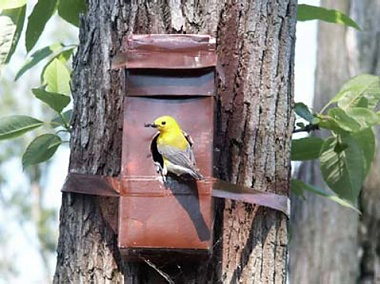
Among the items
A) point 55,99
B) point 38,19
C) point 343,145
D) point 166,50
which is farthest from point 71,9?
point 343,145

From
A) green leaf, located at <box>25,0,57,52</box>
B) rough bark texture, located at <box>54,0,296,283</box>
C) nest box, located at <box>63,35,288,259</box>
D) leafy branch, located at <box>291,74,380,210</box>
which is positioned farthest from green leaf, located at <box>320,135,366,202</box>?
green leaf, located at <box>25,0,57,52</box>

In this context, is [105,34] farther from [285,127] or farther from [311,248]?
[311,248]

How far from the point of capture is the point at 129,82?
4.97 ft

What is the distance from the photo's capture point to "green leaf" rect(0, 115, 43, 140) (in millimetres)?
1722

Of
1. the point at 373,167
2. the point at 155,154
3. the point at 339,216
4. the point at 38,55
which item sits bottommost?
the point at 339,216

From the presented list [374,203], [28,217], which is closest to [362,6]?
[374,203]

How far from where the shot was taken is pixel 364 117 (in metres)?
1.74

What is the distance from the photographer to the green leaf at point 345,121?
67.6 inches

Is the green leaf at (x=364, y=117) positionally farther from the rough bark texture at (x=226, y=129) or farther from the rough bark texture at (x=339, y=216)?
the rough bark texture at (x=339, y=216)

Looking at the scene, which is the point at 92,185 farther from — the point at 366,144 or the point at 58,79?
the point at 366,144

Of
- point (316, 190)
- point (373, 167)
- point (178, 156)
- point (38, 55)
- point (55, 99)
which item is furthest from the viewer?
point (373, 167)

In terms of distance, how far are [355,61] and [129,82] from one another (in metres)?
3.47

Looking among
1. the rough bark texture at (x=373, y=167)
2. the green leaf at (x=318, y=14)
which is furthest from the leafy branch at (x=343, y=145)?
the rough bark texture at (x=373, y=167)

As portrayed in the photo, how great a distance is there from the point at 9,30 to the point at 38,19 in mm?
62
